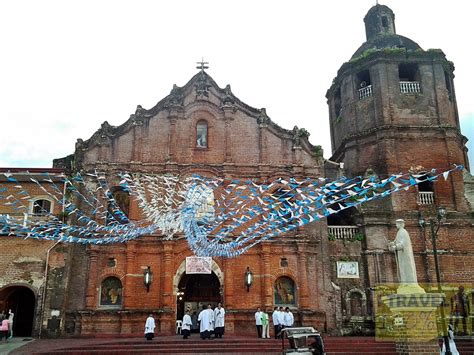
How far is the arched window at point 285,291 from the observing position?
23281 mm

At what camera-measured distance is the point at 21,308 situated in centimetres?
2483

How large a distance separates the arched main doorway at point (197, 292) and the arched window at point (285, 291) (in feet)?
9.13

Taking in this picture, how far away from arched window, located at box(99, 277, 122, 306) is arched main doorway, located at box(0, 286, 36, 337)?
366 cm

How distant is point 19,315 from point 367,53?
23.1 metres

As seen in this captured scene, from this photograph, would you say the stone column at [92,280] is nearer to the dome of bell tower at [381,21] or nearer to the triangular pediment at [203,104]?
the triangular pediment at [203,104]

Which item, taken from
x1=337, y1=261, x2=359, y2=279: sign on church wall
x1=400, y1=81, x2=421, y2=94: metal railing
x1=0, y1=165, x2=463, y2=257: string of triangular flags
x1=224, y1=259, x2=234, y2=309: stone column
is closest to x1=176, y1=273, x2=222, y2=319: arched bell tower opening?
x1=224, y1=259, x2=234, y2=309: stone column

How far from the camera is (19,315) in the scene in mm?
24734

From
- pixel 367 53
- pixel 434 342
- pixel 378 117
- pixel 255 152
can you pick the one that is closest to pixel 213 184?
pixel 255 152

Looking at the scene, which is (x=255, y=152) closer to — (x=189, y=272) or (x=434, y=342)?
(x=189, y=272)

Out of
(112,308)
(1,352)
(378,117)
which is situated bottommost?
(1,352)

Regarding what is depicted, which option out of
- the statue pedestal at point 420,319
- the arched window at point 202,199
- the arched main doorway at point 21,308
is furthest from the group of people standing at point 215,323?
the arched main doorway at point 21,308

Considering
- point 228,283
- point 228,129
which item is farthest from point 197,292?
point 228,129

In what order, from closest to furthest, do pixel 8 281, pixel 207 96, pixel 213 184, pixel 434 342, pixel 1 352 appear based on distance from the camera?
1. pixel 434 342
2. pixel 1 352
3. pixel 8 281
4. pixel 213 184
5. pixel 207 96

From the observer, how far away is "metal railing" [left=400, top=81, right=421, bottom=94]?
1030 inches
